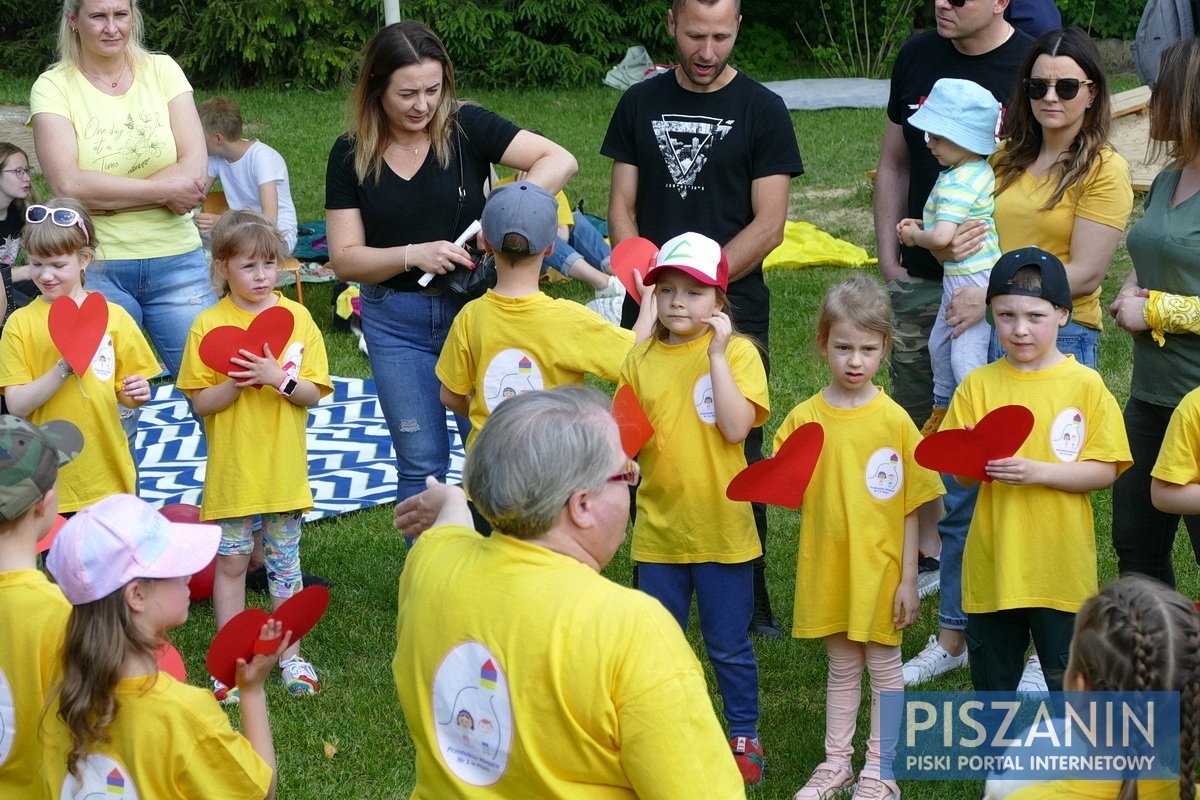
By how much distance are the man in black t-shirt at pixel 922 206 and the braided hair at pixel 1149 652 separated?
237 cm

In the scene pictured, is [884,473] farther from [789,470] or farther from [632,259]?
[632,259]

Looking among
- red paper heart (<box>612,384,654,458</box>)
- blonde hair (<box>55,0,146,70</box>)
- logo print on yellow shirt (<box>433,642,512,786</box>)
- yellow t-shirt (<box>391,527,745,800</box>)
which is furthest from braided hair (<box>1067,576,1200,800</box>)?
blonde hair (<box>55,0,146,70</box>)

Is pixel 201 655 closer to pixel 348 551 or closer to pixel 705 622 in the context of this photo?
pixel 348 551

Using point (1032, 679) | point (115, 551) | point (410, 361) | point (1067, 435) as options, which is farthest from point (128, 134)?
point (1032, 679)

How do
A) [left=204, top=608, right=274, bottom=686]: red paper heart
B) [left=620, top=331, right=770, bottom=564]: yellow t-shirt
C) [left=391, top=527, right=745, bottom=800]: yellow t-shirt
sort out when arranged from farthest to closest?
[left=620, top=331, right=770, bottom=564]: yellow t-shirt < [left=204, top=608, right=274, bottom=686]: red paper heart < [left=391, top=527, right=745, bottom=800]: yellow t-shirt

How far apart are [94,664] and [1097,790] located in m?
1.84

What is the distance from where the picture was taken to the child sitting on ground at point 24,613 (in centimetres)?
299

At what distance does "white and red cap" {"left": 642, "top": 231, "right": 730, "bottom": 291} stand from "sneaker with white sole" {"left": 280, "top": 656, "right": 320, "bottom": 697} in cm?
197

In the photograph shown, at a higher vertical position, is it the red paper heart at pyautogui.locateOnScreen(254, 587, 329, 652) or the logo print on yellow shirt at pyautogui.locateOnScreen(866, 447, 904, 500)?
the red paper heart at pyautogui.locateOnScreen(254, 587, 329, 652)

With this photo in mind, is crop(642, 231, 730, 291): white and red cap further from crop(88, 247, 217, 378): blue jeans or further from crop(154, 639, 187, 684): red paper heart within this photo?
crop(88, 247, 217, 378): blue jeans

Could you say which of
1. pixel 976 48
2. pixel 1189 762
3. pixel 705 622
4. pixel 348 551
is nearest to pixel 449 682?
pixel 1189 762

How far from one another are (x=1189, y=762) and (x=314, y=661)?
3.54m

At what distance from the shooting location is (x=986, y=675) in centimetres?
409

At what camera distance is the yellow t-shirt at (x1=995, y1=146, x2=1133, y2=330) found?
4.33 meters
